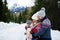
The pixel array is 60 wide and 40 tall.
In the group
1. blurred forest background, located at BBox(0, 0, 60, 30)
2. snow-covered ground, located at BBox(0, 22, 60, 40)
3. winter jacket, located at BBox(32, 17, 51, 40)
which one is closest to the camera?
winter jacket, located at BBox(32, 17, 51, 40)

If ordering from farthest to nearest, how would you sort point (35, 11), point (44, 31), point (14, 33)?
point (35, 11) < point (14, 33) < point (44, 31)

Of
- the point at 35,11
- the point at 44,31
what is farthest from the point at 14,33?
the point at 35,11

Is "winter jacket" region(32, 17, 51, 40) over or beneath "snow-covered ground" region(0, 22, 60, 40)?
over

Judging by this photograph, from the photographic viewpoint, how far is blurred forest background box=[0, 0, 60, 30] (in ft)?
62.2

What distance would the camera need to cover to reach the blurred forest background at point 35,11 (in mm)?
18958

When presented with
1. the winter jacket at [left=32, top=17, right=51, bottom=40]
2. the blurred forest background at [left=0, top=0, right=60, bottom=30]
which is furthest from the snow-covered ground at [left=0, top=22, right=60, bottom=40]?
the blurred forest background at [left=0, top=0, right=60, bottom=30]

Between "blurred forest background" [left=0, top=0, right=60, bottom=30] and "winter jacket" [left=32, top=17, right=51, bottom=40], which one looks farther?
"blurred forest background" [left=0, top=0, right=60, bottom=30]

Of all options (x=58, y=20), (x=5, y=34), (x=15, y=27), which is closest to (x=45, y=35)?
(x=5, y=34)

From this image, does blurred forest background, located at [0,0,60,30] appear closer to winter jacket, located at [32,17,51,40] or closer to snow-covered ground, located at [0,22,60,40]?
snow-covered ground, located at [0,22,60,40]

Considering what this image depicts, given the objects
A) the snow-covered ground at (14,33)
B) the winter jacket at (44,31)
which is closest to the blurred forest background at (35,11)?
the snow-covered ground at (14,33)

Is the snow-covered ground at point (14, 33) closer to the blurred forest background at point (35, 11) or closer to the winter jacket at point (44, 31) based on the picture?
the winter jacket at point (44, 31)

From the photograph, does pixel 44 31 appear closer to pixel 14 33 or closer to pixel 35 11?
pixel 14 33

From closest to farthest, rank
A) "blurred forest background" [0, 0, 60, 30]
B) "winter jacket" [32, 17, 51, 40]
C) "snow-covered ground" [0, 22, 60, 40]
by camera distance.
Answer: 1. "winter jacket" [32, 17, 51, 40]
2. "snow-covered ground" [0, 22, 60, 40]
3. "blurred forest background" [0, 0, 60, 30]

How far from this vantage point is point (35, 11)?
1867 centimetres
